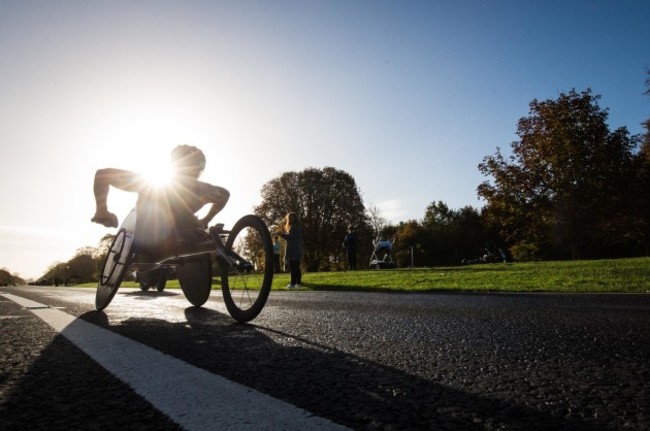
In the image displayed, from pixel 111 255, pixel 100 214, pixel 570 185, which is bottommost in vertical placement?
pixel 111 255

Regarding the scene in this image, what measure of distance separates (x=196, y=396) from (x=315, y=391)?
440 millimetres

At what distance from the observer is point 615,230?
29469 millimetres

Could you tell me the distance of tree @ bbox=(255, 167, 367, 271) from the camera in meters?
52.9

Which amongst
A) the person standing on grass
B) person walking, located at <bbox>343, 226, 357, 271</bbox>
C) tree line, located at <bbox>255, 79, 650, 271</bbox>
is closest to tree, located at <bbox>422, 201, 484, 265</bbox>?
tree line, located at <bbox>255, 79, 650, 271</bbox>

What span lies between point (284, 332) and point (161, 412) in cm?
200

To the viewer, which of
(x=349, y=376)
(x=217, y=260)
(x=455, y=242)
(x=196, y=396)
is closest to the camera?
(x=196, y=396)

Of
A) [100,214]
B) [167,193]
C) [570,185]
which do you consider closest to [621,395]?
[167,193]

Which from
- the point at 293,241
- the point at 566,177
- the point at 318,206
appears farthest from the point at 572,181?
the point at 318,206

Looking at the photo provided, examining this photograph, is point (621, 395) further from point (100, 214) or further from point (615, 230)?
point (615, 230)

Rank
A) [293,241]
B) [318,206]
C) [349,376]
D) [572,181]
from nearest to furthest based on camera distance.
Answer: [349,376] < [293,241] < [572,181] < [318,206]

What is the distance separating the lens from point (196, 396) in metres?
1.65

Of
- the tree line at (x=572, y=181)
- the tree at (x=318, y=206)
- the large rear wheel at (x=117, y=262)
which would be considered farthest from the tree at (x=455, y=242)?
the large rear wheel at (x=117, y=262)

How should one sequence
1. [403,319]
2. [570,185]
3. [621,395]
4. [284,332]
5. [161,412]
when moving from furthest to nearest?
[570,185], [403,319], [284,332], [621,395], [161,412]

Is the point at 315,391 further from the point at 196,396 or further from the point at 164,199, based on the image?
the point at 164,199
